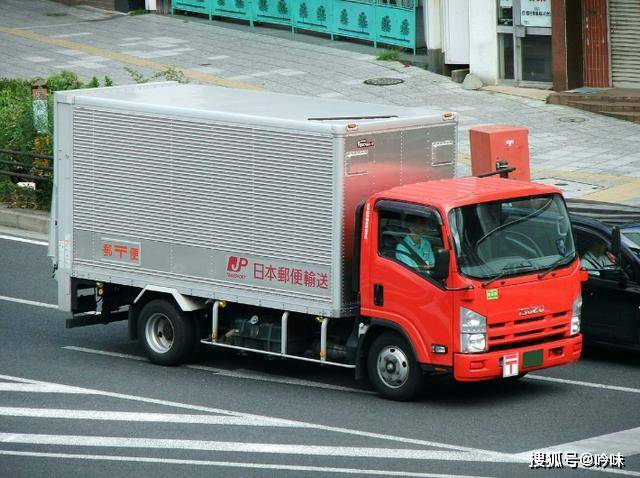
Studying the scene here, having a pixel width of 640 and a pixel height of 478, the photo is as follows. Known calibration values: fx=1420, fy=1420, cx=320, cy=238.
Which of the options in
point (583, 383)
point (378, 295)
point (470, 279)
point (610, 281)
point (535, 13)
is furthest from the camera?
point (535, 13)

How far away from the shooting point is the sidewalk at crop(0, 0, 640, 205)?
25.9 meters

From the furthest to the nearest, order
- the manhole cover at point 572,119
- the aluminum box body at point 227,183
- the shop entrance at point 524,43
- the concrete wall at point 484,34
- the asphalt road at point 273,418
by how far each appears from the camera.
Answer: the concrete wall at point 484,34 → the shop entrance at point 524,43 → the manhole cover at point 572,119 → the aluminum box body at point 227,183 → the asphalt road at point 273,418

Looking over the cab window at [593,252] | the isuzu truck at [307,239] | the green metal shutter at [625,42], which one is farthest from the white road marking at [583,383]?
the green metal shutter at [625,42]

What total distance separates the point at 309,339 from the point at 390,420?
1779 mm

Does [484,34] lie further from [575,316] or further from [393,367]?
[393,367]

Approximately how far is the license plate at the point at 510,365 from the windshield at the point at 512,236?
787mm

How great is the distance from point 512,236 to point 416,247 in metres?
0.93

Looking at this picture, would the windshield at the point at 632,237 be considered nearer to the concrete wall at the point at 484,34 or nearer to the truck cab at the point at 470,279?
the truck cab at the point at 470,279

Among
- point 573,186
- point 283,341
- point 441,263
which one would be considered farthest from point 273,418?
point 573,186

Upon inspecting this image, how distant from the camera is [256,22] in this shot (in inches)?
1483

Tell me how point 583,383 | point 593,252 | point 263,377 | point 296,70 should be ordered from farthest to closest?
point 296,70 → point 593,252 → point 263,377 → point 583,383

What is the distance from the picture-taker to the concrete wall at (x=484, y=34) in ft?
104

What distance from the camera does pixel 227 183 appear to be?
1455cm

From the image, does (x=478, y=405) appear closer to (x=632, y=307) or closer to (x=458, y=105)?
(x=632, y=307)
